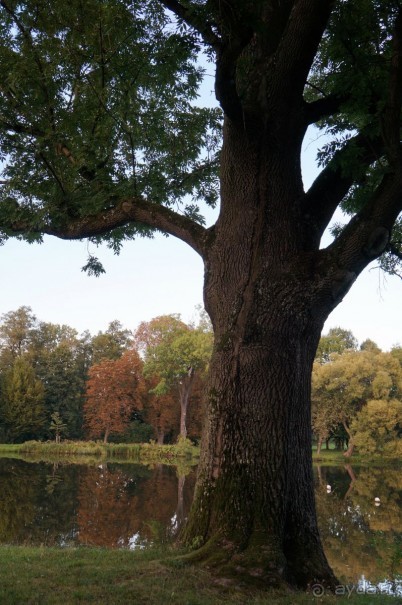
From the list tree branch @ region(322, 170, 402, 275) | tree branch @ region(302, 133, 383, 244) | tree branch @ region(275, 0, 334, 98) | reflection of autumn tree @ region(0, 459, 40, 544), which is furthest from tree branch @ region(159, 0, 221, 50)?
reflection of autumn tree @ region(0, 459, 40, 544)

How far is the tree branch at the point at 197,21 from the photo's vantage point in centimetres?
518

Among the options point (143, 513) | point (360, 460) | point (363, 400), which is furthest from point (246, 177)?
point (360, 460)

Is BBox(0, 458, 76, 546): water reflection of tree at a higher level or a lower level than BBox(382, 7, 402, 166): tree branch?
lower

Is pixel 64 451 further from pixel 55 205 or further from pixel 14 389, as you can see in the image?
pixel 55 205

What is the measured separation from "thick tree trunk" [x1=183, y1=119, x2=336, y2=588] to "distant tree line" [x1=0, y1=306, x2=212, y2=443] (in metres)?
36.0

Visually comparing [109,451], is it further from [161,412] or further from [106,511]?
[106,511]

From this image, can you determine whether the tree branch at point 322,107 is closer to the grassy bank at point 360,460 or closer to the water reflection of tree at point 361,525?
the water reflection of tree at point 361,525

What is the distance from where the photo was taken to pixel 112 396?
150ft

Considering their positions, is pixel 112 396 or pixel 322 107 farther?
pixel 112 396

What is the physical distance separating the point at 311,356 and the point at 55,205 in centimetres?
419

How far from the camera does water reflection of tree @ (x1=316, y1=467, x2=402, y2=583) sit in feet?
32.4

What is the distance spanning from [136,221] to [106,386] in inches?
1568

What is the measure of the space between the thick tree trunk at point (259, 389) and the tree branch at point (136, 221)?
45cm

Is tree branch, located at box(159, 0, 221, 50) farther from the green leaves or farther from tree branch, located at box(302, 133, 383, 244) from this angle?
tree branch, located at box(302, 133, 383, 244)
